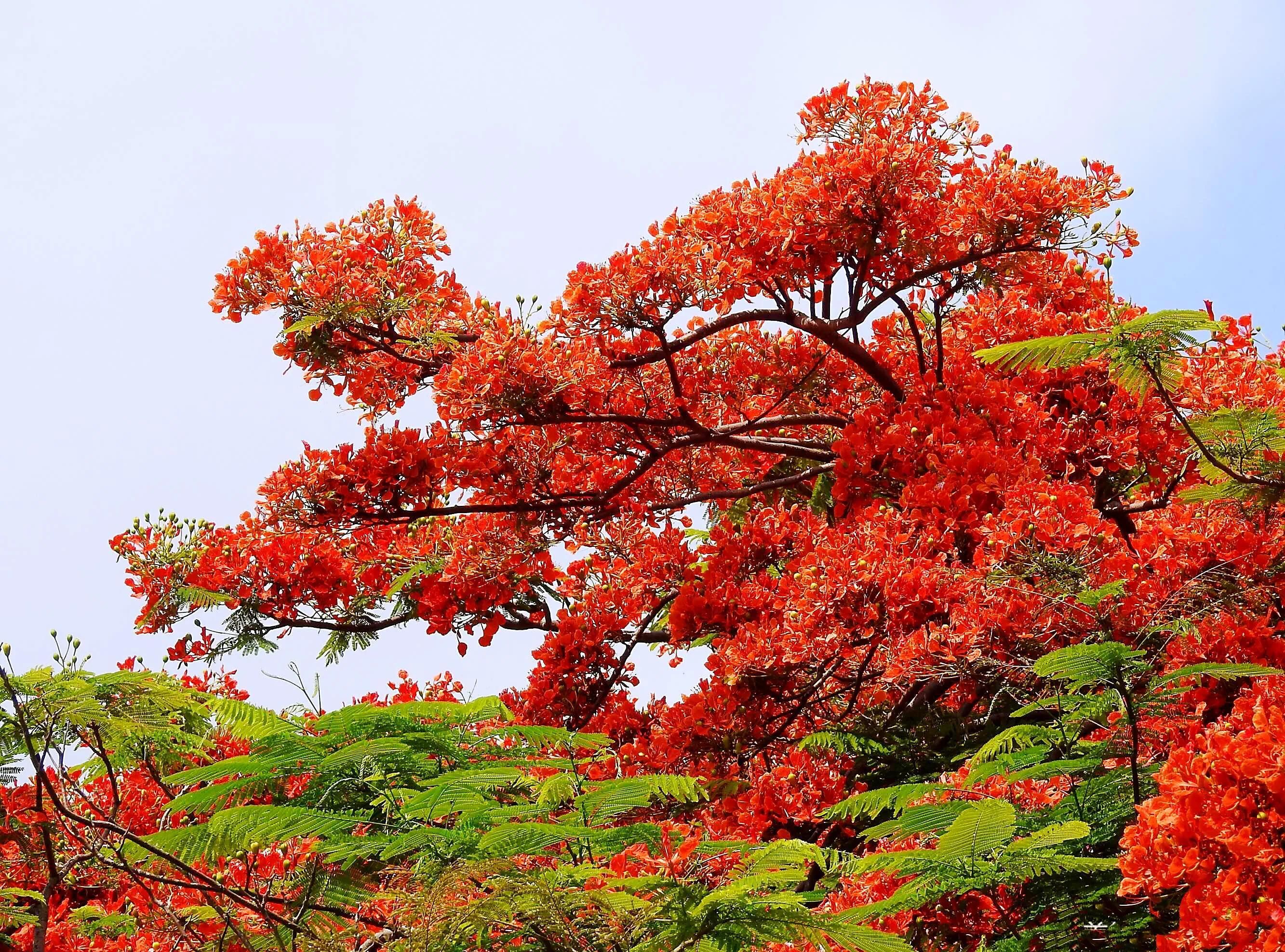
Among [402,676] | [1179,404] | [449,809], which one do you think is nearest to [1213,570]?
[1179,404]

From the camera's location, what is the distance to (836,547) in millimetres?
5652

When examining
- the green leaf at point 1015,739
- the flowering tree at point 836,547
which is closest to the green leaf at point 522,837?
the flowering tree at point 836,547

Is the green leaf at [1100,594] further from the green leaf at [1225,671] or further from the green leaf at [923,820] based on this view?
the green leaf at [923,820]

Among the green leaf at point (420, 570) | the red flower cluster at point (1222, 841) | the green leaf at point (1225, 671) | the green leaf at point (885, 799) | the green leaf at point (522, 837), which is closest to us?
the red flower cluster at point (1222, 841)

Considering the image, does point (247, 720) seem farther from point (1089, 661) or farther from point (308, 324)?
point (308, 324)

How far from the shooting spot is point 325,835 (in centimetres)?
337

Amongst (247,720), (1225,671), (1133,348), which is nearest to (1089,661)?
(1225,671)

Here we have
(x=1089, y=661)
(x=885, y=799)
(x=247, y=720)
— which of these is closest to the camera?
(x=1089, y=661)

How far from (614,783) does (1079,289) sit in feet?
20.0

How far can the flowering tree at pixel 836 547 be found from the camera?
137 inches

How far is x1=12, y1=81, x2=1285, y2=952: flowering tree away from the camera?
3.48m

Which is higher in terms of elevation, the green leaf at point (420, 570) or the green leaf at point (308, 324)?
the green leaf at point (308, 324)

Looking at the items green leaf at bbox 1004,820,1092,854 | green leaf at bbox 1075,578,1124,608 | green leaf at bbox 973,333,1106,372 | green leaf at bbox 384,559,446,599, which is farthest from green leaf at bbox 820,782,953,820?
green leaf at bbox 384,559,446,599

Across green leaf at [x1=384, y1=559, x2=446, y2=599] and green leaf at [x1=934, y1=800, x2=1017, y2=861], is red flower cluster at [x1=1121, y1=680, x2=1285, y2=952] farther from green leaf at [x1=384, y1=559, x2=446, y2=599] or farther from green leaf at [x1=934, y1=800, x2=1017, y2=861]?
green leaf at [x1=384, y1=559, x2=446, y2=599]
